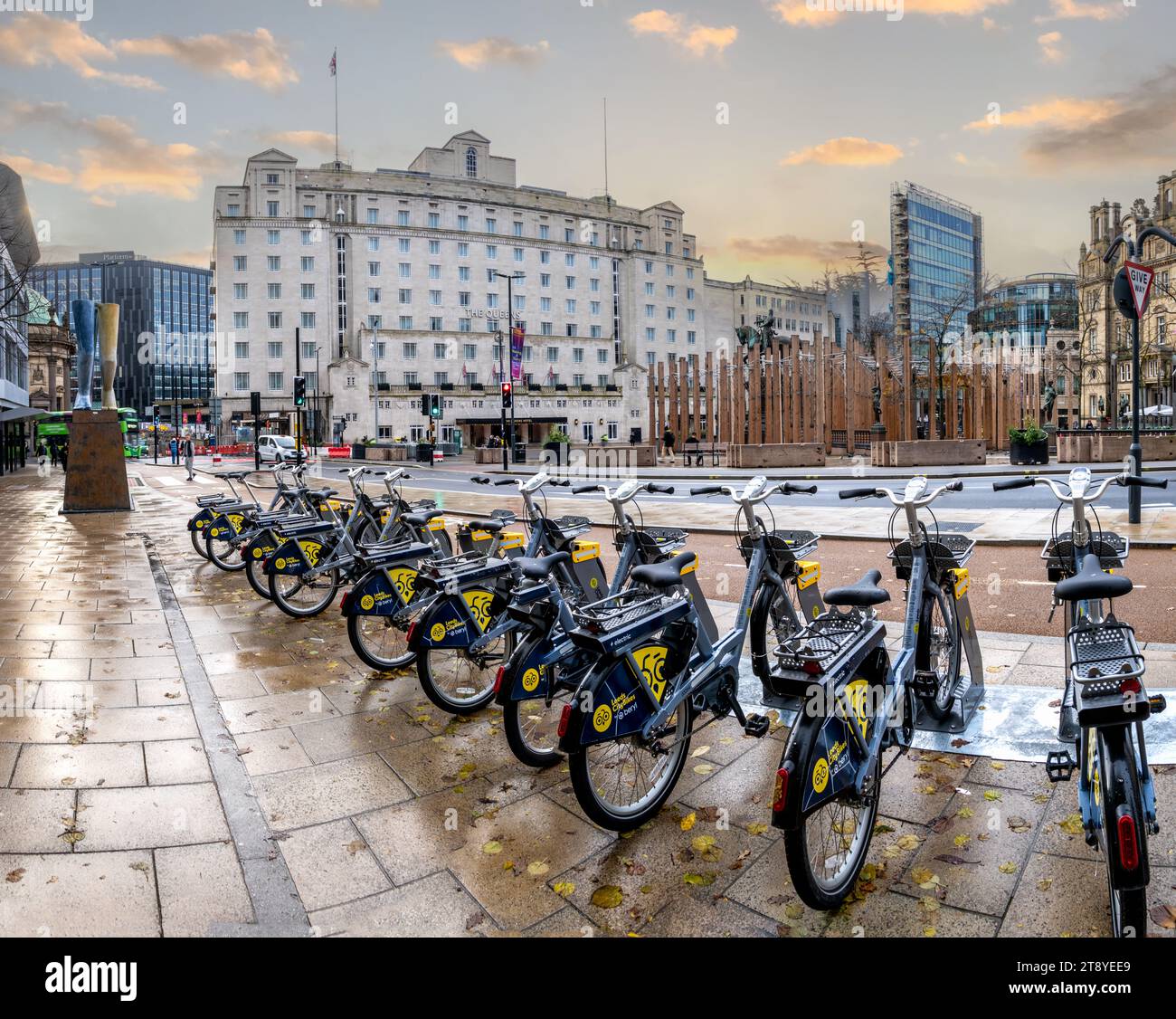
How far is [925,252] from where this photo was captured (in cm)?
10338

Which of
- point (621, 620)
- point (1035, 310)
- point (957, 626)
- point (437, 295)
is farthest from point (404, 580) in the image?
point (1035, 310)

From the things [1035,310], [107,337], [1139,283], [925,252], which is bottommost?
[1139,283]

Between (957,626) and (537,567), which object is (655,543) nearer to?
(537,567)

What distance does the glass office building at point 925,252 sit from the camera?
325 ft

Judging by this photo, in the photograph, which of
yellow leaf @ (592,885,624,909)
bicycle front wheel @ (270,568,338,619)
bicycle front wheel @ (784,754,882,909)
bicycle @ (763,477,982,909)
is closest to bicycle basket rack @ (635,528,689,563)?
bicycle @ (763,477,982,909)

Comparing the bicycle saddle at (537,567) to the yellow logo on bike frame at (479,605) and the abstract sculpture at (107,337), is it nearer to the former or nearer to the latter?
the yellow logo on bike frame at (479,605)

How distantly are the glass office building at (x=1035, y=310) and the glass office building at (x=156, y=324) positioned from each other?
408 ft

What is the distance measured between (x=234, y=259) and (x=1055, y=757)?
90.2 meters

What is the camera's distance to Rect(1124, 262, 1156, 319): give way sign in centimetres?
1152

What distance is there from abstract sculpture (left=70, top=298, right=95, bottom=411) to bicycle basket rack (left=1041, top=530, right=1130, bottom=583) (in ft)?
66.7

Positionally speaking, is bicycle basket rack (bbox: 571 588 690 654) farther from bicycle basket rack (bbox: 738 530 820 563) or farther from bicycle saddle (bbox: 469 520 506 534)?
bicycle saddle (bbox: 469 520 506 534)

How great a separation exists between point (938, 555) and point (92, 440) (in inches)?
750

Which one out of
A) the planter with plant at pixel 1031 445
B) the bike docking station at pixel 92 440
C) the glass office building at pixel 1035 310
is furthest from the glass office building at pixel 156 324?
the planter with plant at pixel 1031 445

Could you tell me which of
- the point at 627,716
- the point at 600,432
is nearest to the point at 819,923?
the point at 627,716
